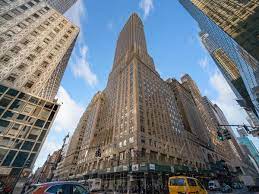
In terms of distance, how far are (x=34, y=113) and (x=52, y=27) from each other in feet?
70.7

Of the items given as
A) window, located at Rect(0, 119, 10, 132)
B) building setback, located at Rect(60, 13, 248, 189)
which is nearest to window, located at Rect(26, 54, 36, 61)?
window, located at Rect(0, 119, 10, 132)

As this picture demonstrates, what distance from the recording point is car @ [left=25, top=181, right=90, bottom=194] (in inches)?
261

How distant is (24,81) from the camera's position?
26.9 m

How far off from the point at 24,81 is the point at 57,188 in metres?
26.6

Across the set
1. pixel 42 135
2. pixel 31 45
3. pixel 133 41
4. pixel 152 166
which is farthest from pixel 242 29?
pixel 133 41

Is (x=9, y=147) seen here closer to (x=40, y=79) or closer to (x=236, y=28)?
(x=40, y=79)

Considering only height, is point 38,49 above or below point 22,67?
above

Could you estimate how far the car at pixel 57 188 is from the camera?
21.7 ft

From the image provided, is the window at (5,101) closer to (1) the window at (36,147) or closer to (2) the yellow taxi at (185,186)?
(1) the window at (36,147)

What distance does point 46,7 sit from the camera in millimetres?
38281

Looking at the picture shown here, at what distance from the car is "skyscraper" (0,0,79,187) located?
19867 millimetres

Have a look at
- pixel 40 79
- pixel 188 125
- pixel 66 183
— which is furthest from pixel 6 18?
pixel 188 125

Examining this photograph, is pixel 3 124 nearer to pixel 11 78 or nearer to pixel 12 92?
pixel 12 92

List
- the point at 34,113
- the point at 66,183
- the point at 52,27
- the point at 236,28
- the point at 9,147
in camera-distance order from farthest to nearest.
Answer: the point at 52,27 < the point at 34,113 < the point at 236,28 < the point at 9,147 < the point at 66,183
